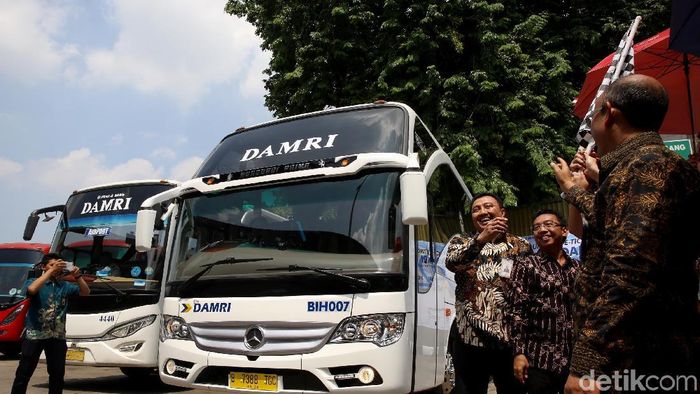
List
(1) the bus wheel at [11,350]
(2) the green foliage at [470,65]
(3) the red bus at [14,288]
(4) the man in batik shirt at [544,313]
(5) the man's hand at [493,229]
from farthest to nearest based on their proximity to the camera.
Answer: (2) the green foliage at [470,65] → (1) the bus wheel at [11,350] → (3) the red bus at [14,288] → (5) the man's hand at [493,229] → (4) the man in batik shirt at [544,313]

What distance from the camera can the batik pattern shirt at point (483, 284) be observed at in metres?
4.12

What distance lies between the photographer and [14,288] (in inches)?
528

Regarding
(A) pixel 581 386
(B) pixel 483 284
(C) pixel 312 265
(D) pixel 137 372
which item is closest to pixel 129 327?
(D) pixel 137 372

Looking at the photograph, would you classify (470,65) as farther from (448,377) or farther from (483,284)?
(483,284)

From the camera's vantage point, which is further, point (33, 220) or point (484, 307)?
point (33, 220)

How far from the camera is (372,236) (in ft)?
14.8

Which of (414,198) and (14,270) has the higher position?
(14,270)

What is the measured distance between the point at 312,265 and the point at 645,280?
9.38 feet

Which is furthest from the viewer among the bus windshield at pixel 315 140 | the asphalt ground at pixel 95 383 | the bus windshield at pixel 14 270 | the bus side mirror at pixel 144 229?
the bus windshield at pixel 14 270

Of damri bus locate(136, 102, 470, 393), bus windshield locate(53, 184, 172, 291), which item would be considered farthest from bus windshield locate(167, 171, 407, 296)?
bus windshield locate(53, 184, 172, 291)

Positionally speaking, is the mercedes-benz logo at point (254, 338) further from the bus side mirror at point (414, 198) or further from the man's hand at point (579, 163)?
the man's hand at point (579, 163)

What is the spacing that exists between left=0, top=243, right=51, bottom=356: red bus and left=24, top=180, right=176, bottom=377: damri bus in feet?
15.8

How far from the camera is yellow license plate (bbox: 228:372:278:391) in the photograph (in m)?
4.30

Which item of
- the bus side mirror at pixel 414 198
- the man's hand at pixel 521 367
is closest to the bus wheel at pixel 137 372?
the bus side mirror at pixel 414 198
